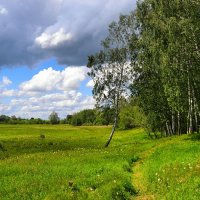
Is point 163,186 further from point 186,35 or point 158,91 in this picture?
point 158,91

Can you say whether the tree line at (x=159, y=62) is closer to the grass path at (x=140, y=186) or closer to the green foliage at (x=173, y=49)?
the green foliage at (x=173, y=49)

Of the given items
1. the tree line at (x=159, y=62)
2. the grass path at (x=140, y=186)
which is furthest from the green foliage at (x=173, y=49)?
the grass path at (x=140, y=186)

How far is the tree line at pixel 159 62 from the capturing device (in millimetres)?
49031

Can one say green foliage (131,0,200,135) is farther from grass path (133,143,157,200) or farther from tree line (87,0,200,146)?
grass path (133,143,157,200)

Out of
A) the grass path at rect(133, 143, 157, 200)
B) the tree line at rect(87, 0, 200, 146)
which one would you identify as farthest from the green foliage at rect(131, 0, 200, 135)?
the grass path at rect(133, 143, 157, 200)

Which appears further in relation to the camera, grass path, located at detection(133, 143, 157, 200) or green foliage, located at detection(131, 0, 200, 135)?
green foliage, located at detection(131, 0, 200, 135)

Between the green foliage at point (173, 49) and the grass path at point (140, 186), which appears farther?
the green foliage at point (173, 49)

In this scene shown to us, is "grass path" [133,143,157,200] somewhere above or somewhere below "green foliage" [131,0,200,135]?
below

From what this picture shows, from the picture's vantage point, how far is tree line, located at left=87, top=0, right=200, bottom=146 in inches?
1930

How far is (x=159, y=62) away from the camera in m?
54.4

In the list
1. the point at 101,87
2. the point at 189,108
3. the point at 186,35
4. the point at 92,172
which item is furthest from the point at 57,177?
the point at 101,87

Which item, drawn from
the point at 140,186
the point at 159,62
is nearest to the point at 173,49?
the point at 159,62

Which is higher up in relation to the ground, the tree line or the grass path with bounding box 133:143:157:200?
the tree line

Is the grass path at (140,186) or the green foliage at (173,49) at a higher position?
the green foliage at (173,49)
